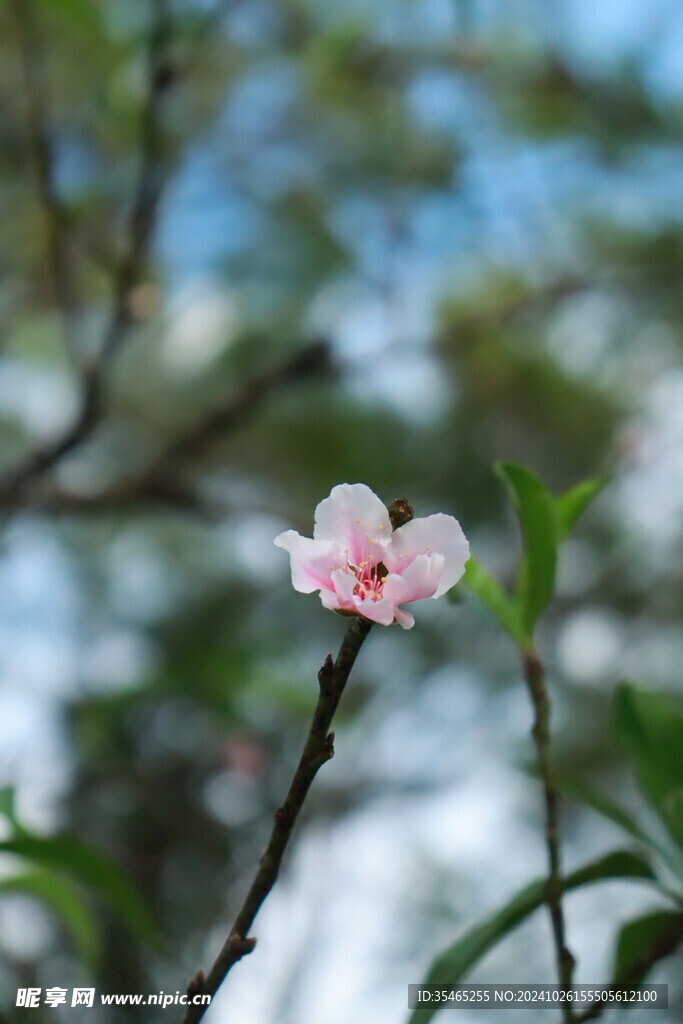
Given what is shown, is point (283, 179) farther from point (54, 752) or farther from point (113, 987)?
point (113, 987)

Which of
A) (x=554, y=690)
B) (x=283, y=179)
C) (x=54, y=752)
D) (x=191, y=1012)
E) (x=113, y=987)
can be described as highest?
(x=283, y=179)

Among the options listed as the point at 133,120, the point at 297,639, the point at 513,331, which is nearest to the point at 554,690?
the point at 297,639

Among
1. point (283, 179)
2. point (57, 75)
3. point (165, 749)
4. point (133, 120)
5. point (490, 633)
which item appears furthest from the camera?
point (490, 633)

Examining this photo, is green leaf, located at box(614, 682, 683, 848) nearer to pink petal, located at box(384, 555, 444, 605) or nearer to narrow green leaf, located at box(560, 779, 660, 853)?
narrow green leaf, located at box(560, 779, 660, 853)

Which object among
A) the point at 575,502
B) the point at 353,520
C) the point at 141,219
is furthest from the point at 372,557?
the point at 141,219

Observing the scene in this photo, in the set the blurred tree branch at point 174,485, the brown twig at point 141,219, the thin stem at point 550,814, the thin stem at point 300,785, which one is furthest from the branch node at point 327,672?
the blurred tree branch at point 174,485

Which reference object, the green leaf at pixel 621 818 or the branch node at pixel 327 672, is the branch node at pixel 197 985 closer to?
the branch node at pixel 327 672

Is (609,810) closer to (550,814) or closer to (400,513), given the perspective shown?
(550,814)
